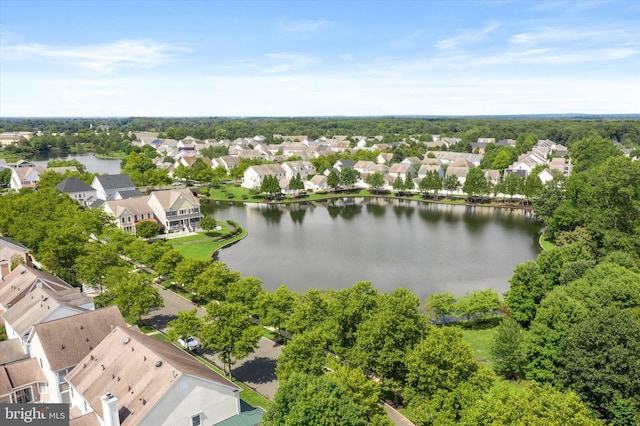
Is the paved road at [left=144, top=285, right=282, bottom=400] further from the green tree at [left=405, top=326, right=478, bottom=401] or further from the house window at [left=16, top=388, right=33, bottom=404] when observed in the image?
the house window at [left=16, top=388, right=33, bottom=404]

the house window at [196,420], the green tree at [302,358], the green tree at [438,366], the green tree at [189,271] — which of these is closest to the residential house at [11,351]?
the green tree at [189,271]

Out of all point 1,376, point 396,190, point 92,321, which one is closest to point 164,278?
point 92,321

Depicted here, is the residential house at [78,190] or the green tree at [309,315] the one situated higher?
the residential house at [78,190]

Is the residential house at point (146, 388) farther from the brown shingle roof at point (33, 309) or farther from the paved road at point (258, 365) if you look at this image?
the brown shingle roof at point (33, 309)

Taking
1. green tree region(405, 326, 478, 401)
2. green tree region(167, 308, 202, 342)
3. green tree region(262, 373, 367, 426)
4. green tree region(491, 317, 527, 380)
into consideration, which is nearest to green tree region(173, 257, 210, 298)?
green tree region(167, 308, 202, 342)

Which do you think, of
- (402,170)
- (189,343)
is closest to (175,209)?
(189,343)

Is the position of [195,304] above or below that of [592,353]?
below

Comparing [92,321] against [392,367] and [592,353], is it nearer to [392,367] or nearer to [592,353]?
[392,367]
